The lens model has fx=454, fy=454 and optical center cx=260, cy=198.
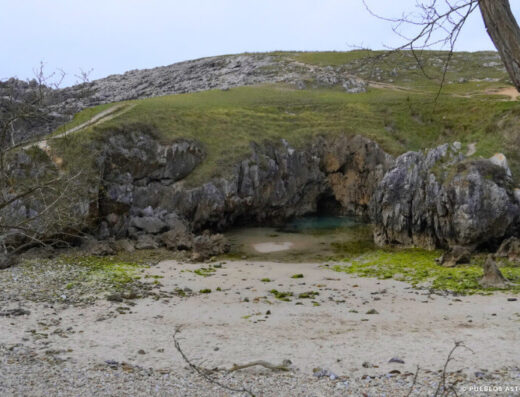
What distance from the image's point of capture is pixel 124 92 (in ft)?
249

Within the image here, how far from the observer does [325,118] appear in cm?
5725

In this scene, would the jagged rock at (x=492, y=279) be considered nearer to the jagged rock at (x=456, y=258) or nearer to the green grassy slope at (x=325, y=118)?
the jagged rock at (x=456, y=258)

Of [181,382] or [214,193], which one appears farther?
[214,193]

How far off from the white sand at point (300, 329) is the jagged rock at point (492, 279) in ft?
5.76

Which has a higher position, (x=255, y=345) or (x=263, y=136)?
(x=263, y=136)

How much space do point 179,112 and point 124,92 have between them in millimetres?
30818

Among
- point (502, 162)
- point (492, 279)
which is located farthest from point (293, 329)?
point (502, 162)

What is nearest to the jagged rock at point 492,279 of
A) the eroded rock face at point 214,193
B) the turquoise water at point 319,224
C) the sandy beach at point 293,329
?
the sandy beach at point 293,329

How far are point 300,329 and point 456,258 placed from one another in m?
15.5

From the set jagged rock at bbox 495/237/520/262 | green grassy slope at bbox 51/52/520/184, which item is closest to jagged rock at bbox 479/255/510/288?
jagged rock at bbox 495/237/520/262

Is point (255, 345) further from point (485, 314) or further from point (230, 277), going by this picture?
point (230, 277)

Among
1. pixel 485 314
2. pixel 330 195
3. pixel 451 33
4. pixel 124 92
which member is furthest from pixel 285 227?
pixel 124 92

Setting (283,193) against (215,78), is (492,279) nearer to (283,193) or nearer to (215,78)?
(283,193)

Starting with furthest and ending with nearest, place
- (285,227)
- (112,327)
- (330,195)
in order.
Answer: (330,195) < (285,227) < (112,327)
